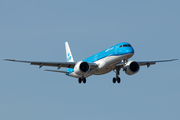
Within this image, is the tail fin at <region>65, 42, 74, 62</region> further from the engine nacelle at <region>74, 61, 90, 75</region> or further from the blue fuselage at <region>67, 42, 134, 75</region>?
the blue fuselage at <region>67, 42, 134, 75</region>

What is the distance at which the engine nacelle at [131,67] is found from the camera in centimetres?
5091

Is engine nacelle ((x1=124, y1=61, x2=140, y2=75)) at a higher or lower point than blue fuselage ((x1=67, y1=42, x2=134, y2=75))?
lower

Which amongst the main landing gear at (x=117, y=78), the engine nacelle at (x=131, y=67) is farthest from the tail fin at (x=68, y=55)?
the engine nacelle at (x=131, y=67)

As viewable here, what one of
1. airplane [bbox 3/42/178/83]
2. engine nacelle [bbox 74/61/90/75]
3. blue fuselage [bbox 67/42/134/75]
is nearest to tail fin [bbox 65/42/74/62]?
airplane [bbox 3/42/178/83]

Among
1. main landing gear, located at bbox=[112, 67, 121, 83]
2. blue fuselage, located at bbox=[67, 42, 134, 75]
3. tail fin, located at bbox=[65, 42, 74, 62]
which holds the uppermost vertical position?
tail fin, located at bbox=[65, 42, 74, 62]

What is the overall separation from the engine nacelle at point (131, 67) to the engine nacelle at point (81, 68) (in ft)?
18.6

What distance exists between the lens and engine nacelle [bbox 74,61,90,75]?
5137 cm

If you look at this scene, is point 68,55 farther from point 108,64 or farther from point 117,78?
point 108,64

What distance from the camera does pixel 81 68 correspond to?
5225 cm

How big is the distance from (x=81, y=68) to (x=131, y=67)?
7432mm

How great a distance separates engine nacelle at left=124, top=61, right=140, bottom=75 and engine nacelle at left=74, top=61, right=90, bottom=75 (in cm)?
568

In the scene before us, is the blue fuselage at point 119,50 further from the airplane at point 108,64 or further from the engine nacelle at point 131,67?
the engine nacelle at point 131,67

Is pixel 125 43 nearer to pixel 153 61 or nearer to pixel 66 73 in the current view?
pixel 153 61

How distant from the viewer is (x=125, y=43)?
48.7m
